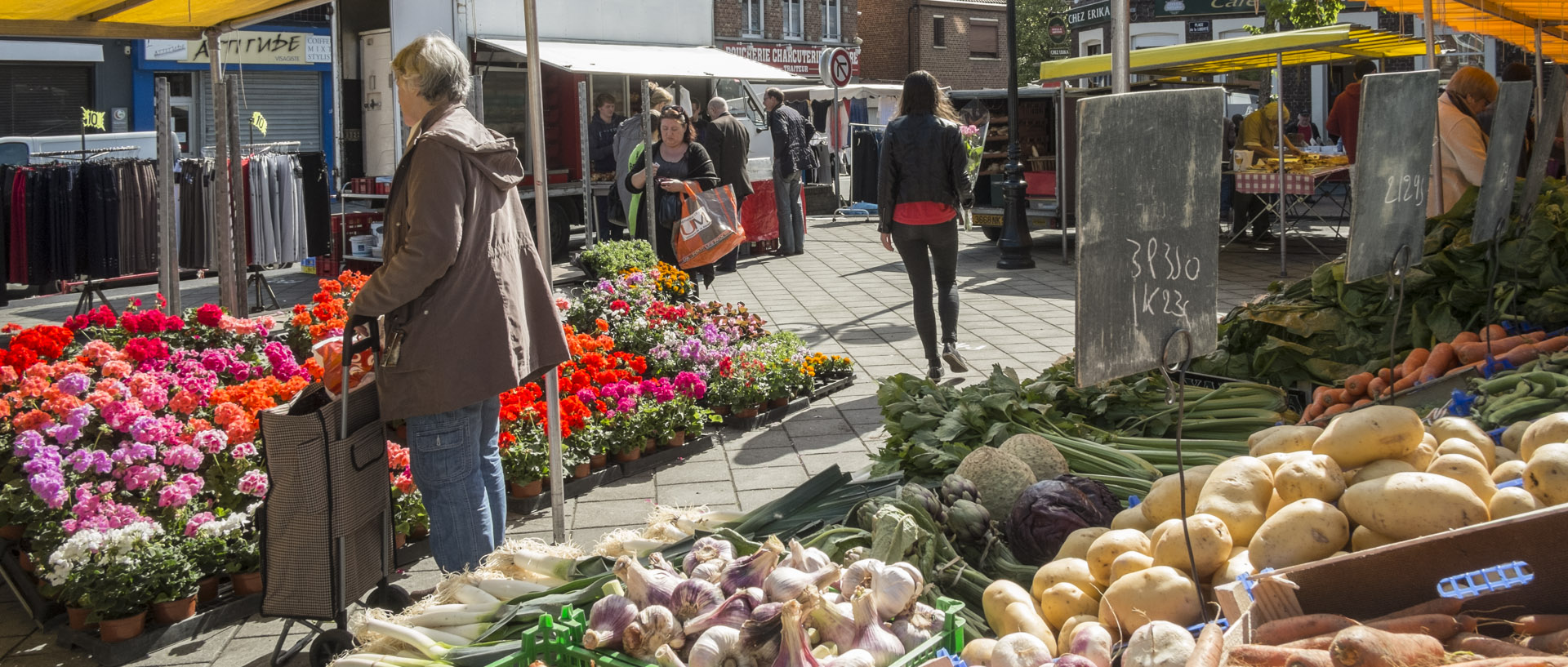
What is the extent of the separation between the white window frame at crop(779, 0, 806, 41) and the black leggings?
34094 millimetres

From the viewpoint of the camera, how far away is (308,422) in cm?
348

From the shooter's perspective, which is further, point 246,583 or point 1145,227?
point 246,583

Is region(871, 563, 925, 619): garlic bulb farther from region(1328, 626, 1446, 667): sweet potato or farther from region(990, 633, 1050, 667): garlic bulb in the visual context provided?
region(1328, 626, 1446, 667): sweet potato

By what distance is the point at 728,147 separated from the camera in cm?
1096

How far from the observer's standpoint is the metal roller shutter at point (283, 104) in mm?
21250

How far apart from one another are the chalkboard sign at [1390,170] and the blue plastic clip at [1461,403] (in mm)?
470

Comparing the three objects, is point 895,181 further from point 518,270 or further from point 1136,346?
point 1136,346

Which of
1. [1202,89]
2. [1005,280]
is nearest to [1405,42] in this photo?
[1005,280]

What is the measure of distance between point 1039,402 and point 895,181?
251cm

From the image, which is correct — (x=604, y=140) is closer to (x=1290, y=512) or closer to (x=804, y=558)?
(x=804, y=558)

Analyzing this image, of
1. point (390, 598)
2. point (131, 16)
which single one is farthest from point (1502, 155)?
point (131, 16)

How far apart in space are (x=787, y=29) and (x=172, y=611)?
3828 centimetres

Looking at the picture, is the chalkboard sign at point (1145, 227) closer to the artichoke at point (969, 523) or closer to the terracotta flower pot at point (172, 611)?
the artichoke at point (969, 523)

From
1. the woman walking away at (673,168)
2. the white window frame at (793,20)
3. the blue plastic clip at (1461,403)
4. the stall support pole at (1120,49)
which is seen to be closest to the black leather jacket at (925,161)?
the woman walking away at (673,168)
